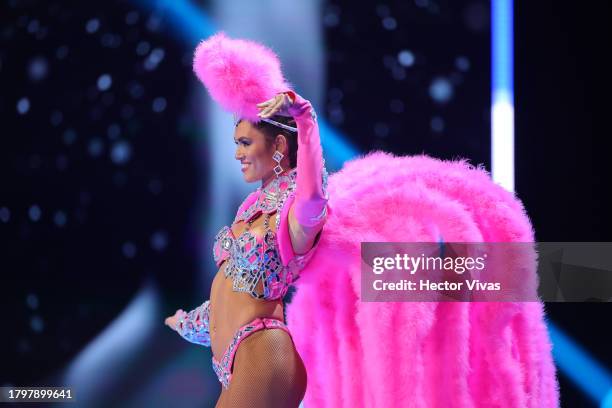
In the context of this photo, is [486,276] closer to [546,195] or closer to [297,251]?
[297,251]

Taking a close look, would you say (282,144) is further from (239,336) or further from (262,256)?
(239,336)

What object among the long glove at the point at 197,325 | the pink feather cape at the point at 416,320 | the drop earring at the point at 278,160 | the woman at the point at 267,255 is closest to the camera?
the woman at the point at 267,255

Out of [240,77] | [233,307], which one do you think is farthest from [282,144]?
[233,307]

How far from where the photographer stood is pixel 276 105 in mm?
1488

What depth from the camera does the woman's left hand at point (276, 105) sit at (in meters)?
1.48

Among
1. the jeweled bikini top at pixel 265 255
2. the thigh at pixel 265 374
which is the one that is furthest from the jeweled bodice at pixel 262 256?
the thigh at pixel 265 374

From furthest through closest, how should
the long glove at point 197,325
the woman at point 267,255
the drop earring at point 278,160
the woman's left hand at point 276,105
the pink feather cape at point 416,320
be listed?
the long glove at point 197,325
the drop earring at point 278,160
the pink feather cape at point 416,320
the woman at point 267,255
the woman's left hand at point 276,105

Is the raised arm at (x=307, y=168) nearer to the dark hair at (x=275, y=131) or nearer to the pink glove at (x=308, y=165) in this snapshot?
the pink glove at (x=308, y=165)

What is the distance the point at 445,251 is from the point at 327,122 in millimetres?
1110

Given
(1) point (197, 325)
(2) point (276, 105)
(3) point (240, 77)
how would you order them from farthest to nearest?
(1) point (197, 325) → (3) point (240, 77) → (2) point (276, 105)

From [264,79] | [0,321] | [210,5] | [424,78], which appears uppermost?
[210,5]

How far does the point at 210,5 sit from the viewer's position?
115 inches

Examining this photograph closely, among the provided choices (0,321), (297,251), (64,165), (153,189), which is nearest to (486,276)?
(297,251)

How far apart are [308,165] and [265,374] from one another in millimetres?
525
